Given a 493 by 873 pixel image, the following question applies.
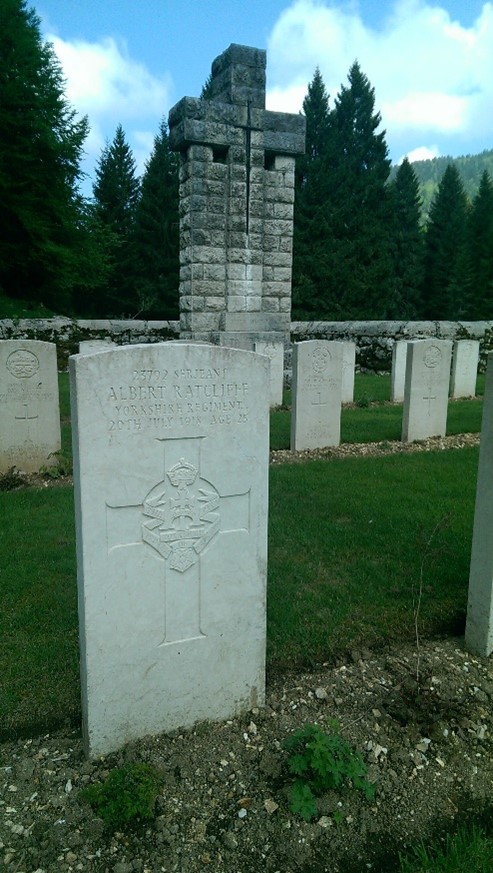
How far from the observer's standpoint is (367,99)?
3388cm

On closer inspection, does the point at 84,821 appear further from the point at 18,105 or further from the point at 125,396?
the point at 18,105

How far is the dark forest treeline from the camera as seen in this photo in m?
21.7

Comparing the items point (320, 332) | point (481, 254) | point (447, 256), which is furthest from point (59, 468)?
point (481, 254)

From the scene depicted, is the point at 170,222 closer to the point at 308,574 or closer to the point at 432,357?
the point at 432,357

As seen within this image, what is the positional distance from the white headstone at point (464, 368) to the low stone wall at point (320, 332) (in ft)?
8.88

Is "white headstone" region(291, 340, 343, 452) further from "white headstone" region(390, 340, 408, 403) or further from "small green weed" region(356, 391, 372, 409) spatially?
"white headstone" region(390, 340, 408, 403)

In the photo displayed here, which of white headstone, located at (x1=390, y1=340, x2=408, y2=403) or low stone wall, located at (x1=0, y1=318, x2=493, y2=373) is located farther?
low stone wall, located at (x1=0, y1=318, x2=493, y2=373)

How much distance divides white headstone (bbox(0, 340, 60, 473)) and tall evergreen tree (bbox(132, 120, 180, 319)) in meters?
23.5

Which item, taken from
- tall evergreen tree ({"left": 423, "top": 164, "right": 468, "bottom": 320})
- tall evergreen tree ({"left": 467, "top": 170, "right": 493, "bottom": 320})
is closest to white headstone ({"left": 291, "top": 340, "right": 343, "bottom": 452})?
tall evergreen tree ({"left": 467, "top": 170, "right": 493, "bottom": 320})

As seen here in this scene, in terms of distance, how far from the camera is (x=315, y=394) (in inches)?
325

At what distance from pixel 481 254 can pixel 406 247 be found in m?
5.13

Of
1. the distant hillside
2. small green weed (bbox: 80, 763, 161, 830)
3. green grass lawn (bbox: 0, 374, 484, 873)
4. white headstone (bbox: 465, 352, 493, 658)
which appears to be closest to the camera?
small green weed (bbox: 80, 763, 161, 830)

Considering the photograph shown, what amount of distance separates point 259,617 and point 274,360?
8.69 m

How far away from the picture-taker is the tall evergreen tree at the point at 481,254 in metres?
A: 33.0
